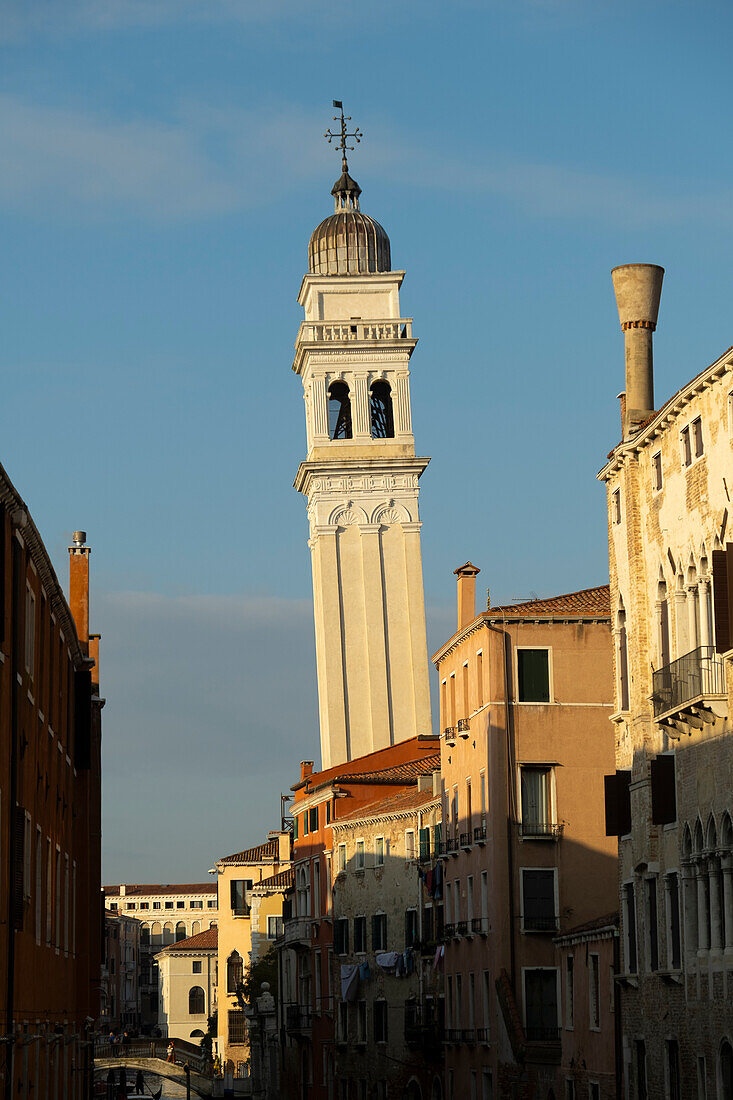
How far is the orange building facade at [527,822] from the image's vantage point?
166 ft

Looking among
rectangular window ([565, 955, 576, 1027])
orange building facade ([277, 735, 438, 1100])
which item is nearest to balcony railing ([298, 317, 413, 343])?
orange building facade ([277, 735, 438, 1100])

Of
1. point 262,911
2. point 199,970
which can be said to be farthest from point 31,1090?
point 199,970

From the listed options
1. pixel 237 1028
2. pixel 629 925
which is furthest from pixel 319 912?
pixel 237 1028

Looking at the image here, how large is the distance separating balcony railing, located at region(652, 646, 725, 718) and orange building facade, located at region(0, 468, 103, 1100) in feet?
38.5

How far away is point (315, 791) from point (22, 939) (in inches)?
1760

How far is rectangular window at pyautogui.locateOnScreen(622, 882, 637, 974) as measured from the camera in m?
39.2

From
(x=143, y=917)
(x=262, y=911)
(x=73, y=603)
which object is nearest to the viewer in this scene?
(x=73, y=603)

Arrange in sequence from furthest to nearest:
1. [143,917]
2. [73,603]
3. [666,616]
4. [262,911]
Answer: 1. [143,917]
2. [262,911]
3. [73,603]
4. [666,616]

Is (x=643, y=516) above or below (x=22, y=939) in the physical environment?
above

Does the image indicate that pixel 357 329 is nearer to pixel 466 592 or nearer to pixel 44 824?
pixel 466 592

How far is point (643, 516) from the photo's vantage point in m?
39.0

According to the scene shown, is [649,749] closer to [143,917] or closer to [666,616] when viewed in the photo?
[666,616]

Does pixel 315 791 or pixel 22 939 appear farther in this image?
pixel 315 791

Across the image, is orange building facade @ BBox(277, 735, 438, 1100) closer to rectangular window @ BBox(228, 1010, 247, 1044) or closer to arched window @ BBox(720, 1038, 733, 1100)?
rectangular window @ BBox(228, 1010, 247, 1044)
